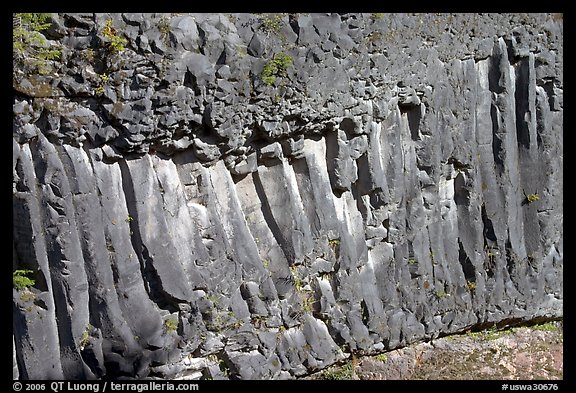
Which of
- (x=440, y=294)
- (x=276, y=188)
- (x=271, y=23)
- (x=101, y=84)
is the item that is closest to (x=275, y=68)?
(x=271, y=23)

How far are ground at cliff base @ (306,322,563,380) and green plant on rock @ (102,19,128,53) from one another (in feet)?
16.4

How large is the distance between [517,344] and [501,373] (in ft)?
2.79

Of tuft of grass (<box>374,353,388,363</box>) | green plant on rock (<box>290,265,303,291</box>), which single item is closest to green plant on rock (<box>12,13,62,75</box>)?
green plant on rock (<box>290,265,303,291</box>)

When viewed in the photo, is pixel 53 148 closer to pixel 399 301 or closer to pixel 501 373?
pixel 399 301

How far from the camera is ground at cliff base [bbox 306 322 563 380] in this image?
1074 cm

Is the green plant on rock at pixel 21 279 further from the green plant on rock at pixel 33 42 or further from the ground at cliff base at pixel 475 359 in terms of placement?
the ground at cliff base at pixel 475 359

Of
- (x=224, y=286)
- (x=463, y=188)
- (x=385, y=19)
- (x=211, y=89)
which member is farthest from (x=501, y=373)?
(x=211, y=89)

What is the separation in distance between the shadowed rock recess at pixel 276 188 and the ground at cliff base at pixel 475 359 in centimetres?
25

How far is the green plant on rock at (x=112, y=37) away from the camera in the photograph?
7969 millimetres

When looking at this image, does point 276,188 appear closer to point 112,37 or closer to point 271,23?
point 271,23

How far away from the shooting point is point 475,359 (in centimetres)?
1142

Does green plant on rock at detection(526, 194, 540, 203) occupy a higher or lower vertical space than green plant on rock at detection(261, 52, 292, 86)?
lower

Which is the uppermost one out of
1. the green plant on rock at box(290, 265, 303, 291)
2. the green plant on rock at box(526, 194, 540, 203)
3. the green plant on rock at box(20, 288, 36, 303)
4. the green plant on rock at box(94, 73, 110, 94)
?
the green plant on rock at box(94, 73, 110, 94)

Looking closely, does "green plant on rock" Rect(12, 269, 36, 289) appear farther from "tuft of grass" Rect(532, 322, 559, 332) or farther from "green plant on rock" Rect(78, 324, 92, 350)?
"tuft of grass" Rect(532, 322, 559, 332)
